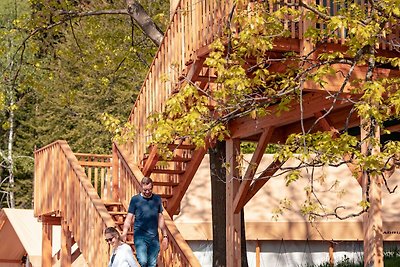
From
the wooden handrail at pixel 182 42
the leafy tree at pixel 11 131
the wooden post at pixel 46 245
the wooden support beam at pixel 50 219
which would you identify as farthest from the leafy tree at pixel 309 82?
the leafy tree at pixel 11 131

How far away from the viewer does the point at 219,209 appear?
18.8 m

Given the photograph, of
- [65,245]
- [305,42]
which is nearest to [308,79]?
[305,42]

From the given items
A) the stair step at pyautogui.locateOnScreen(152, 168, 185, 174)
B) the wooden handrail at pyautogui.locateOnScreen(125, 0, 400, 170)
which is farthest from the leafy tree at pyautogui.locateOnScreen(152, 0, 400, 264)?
the stair step at pyautogui.locateOnScreen(152, 168, 185, 174)

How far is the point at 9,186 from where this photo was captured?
46.0 meters

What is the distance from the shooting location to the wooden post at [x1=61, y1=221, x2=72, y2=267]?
Result: 57.2 ft

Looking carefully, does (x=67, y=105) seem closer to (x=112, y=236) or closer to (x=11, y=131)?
(x=11, y=131)

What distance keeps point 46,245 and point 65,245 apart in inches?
→ 79.6

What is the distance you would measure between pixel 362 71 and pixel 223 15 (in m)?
2.23

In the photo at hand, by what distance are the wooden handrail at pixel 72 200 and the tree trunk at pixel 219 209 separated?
2909mm

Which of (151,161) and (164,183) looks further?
(164,183)

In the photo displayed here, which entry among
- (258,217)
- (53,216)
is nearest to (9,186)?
(258,217)

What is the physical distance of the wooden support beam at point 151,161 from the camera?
1695 centimetres

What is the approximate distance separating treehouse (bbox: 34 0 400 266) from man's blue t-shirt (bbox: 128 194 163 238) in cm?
57

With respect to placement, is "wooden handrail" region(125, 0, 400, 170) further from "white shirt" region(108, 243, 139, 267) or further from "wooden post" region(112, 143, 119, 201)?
"white shirt" region(108, 243, 139, 267)
